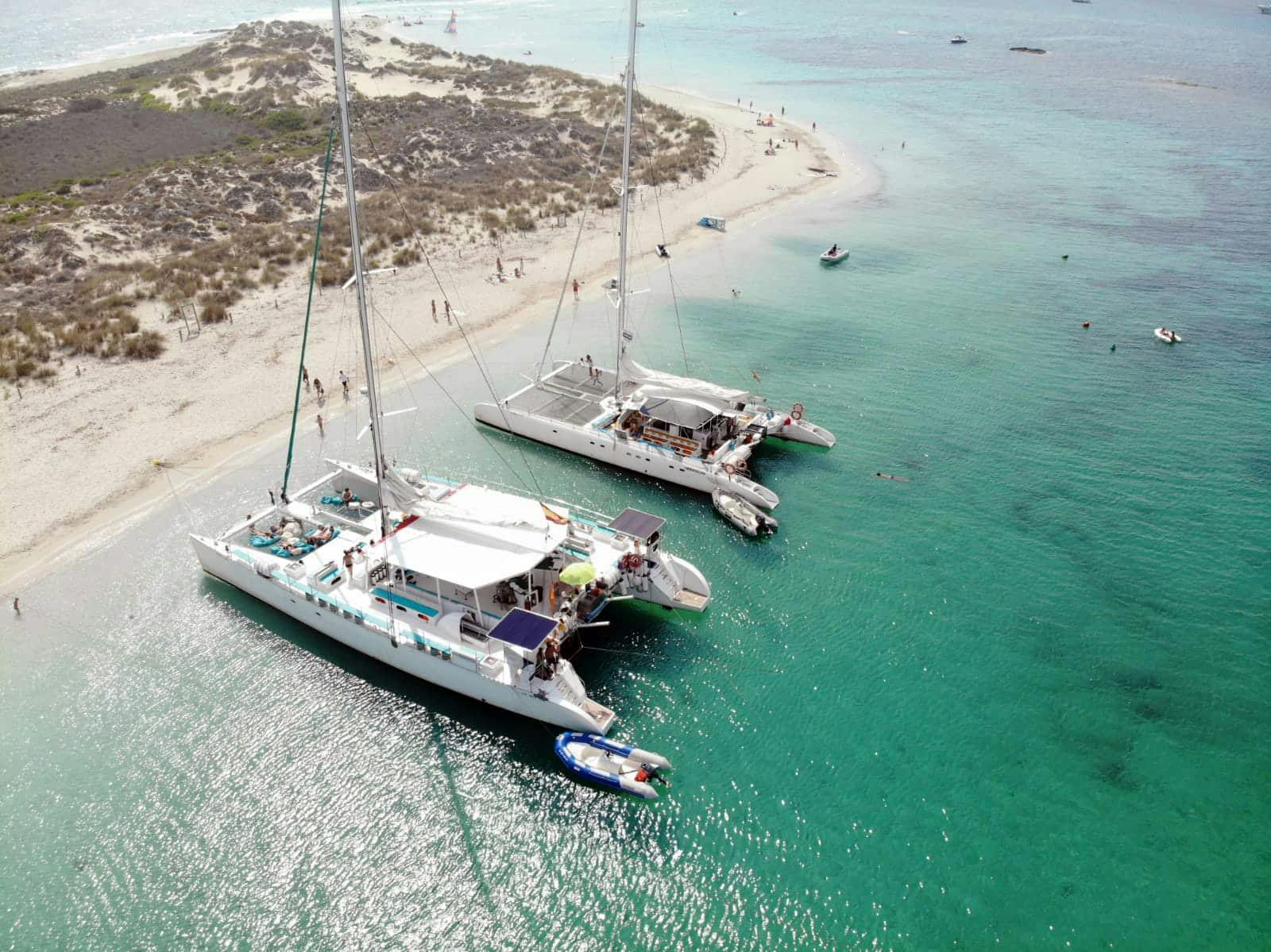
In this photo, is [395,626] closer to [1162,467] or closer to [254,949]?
[254,949]

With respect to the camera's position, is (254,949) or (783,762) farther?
(783,762)

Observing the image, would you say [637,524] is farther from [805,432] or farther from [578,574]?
[805,432]

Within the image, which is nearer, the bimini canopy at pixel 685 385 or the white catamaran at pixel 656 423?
the white catamaran at pixel 656 423

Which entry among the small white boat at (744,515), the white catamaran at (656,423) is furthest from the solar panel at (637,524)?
the white catamaran at (656,423)

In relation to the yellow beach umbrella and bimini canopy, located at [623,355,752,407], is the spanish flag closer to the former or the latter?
the yellow beach umbrella

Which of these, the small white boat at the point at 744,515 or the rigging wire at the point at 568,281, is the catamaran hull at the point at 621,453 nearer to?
the small white boat at the point at 744,515

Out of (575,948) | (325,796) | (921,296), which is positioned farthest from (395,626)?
(921,296)
